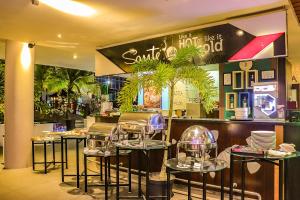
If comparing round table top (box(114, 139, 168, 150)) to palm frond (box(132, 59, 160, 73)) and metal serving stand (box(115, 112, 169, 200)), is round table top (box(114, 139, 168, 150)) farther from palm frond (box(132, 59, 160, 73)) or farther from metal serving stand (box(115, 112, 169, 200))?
palm frond (box(132, 59, 160, 73))

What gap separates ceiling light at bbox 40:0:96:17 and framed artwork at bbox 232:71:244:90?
4.27 metres

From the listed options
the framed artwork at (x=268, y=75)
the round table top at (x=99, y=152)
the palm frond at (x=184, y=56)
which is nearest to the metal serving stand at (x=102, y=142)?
the round table top at (x=99, y=152)

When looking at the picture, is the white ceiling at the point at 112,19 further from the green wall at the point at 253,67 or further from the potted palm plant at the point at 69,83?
the potted palm plant at the point at 69,83

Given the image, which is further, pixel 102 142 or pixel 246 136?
pixel 102 142

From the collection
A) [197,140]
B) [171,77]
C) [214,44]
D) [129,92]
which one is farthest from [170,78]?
[197,140]

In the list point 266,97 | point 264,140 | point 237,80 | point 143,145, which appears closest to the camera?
point 264,140

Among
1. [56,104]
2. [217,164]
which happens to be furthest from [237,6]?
[56,104]

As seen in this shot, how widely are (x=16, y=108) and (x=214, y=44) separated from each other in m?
4.42

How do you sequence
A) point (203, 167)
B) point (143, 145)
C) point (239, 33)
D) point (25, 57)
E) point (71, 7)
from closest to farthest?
point (203, 167), point (143, 145), point (71, 7), point (239, 33), point (25, 57)

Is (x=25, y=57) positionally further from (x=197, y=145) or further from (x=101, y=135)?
(x=197, y=145)

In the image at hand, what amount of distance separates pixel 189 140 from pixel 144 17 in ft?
7.78

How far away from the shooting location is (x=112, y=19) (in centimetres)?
468

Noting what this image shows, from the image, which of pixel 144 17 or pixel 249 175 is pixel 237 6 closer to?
pixel 144 17

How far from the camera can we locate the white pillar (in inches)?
246
